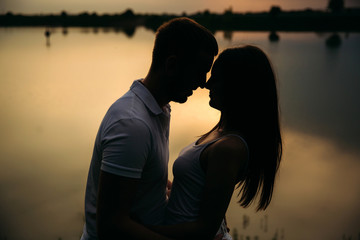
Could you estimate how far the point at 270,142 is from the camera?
1.98 m

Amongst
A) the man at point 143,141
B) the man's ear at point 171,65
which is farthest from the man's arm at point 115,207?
the man's ear at point 171,65

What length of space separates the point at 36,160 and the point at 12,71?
25831 millimetres

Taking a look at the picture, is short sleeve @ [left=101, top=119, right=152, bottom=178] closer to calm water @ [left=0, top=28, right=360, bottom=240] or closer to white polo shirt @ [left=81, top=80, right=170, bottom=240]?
white polo shirt @ [left=81, top=80, right=170, bottom=240]

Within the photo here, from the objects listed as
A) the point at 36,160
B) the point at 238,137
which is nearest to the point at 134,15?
the point at 36,160

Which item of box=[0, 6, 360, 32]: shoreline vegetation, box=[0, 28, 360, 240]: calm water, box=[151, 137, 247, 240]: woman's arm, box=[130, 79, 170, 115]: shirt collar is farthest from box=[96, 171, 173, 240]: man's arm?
box=[0, 6, 360, 32]: shoreline vegetation

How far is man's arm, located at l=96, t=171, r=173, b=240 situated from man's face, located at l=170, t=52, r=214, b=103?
0.61 m

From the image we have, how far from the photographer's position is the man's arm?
149 centimetres

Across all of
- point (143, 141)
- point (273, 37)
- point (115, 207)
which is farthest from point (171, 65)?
point (273, 37)

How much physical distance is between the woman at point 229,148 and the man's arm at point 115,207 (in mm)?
315

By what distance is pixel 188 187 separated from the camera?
1860mm

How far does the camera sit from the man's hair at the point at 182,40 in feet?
5.78

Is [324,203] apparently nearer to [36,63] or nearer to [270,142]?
[270,142]

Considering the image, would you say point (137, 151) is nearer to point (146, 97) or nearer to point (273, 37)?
point (146, 97)

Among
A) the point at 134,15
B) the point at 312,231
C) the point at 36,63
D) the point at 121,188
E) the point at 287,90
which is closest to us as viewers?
the point at 121,188
